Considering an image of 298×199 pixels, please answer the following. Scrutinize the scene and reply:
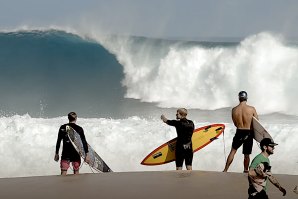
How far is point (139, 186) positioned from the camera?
21.0ft

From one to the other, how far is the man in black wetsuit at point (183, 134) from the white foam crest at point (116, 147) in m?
2.25

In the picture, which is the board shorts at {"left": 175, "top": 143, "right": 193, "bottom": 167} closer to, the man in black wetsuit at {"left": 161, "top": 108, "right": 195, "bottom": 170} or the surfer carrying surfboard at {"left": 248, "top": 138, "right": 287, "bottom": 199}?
the man in black wetsuit at {"left": 161, "top": 108, "right": 195, "bottom": 170}

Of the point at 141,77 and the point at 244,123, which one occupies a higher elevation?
the point at 141,77

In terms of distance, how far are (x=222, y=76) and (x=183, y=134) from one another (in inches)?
558

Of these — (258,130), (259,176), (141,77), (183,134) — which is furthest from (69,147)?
(141,77)

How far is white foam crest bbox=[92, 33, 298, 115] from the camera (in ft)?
66.2

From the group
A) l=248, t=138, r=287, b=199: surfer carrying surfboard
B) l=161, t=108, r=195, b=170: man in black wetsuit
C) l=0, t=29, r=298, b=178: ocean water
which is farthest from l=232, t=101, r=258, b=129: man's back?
l=0, t=29, r=298, b=178: ocean water

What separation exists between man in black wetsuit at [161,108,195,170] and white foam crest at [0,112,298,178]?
7.38 feet

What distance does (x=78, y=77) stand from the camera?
22953 mm

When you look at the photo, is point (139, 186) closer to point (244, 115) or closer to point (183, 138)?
point (183, 138)

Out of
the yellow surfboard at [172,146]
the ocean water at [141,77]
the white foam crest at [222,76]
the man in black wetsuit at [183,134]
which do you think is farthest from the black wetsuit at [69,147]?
the white foam crest at [222,76]

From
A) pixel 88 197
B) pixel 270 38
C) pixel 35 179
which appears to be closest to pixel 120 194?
pixel 88 197

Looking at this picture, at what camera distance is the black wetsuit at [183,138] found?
734 cm

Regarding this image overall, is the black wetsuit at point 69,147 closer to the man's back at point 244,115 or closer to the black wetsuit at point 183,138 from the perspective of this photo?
the black wetsuit at point 183,138
